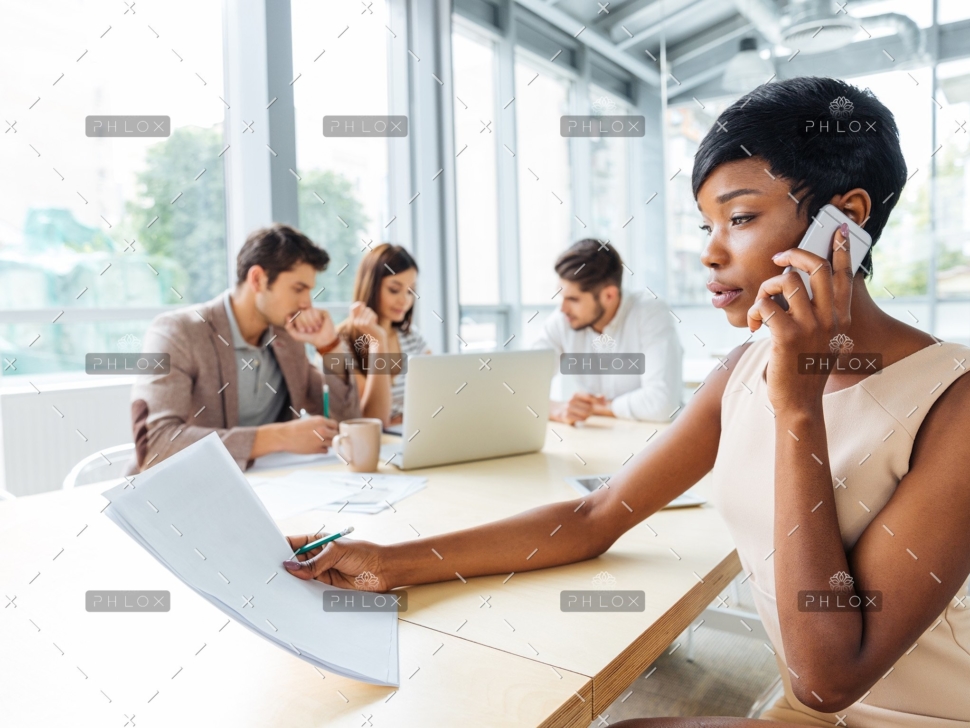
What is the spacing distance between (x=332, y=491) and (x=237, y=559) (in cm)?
61

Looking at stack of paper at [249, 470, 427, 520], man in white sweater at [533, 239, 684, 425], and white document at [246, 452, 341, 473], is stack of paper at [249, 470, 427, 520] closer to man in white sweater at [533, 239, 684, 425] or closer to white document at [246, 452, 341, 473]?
white document at [246, 452, 341, 473]

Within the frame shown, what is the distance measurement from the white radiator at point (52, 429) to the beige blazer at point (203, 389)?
854 millimetres

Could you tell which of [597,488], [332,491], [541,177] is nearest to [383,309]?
[332,491]

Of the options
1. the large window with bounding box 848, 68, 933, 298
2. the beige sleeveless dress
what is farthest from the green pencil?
the large window with bounding box 848, 68, 933, 298

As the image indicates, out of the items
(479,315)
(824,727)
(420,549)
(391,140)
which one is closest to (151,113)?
(391,140)

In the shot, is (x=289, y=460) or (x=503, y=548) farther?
(x=289, y=460)

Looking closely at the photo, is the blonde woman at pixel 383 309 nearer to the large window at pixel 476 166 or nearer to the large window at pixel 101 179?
the large window at pixel 101 179

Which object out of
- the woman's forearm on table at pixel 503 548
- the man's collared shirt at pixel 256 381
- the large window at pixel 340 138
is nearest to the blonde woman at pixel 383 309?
the man's collared shirt at pixel 256 381

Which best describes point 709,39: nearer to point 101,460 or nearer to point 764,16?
point 764,16

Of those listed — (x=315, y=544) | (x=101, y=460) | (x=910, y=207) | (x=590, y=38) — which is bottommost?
(x=101, y=460)

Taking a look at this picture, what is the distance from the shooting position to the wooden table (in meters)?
0.60

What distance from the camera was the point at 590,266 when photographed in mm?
2738

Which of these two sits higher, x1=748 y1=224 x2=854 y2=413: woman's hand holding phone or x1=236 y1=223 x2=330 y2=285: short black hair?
x1=236 y1=223 x2=330 y2=285: short black hair

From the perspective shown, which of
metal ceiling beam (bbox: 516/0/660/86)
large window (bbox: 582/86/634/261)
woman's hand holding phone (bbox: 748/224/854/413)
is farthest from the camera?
large window (bbox: 582/86/634/261)
